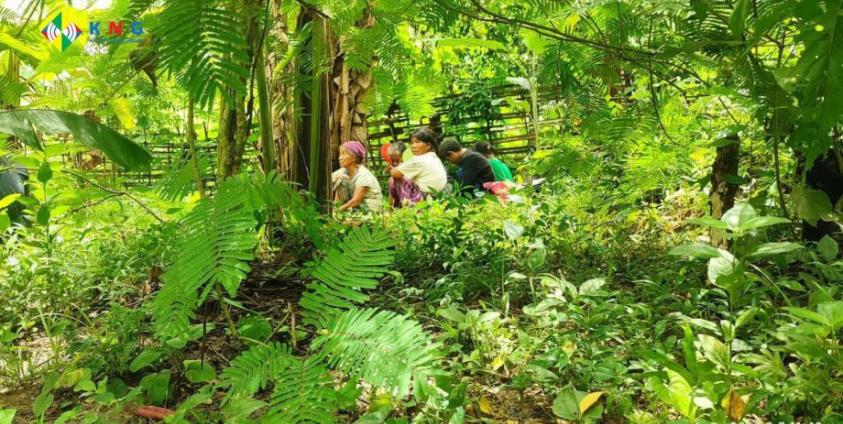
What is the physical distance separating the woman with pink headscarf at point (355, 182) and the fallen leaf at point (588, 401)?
369 centimetres

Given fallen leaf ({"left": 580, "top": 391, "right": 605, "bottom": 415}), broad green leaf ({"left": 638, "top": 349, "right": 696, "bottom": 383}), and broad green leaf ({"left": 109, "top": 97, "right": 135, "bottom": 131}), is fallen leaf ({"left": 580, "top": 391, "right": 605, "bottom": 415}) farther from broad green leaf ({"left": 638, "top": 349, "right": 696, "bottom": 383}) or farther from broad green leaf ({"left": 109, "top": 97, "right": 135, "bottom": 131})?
broad green leaf ({"left": 109, "top": 97, "right": 135, "bottom": 131})

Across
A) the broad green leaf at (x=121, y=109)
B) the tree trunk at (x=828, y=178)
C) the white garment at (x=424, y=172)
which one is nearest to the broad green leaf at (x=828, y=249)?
the tree trunk at (x=828, y=178)

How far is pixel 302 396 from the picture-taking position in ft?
3.26

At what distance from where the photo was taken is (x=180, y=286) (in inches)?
45.9

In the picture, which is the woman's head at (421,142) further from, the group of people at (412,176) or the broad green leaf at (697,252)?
the broad green leaf at (697,252)

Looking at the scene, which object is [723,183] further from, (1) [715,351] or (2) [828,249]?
(1) [715,351]

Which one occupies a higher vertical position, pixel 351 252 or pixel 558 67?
pixel 558 67

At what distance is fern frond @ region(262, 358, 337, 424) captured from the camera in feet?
3.14

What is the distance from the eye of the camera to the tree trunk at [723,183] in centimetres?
213

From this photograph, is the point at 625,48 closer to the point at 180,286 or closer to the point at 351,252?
the point at 351,252

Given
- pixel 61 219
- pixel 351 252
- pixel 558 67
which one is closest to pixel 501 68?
pixel 61 219

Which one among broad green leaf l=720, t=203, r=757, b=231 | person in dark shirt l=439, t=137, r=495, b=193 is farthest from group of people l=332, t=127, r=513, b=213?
broad green leaf l=720, t=203, r=757, b=231

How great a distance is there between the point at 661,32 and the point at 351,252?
3.49 feet

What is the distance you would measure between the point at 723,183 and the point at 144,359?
2.00 meters
